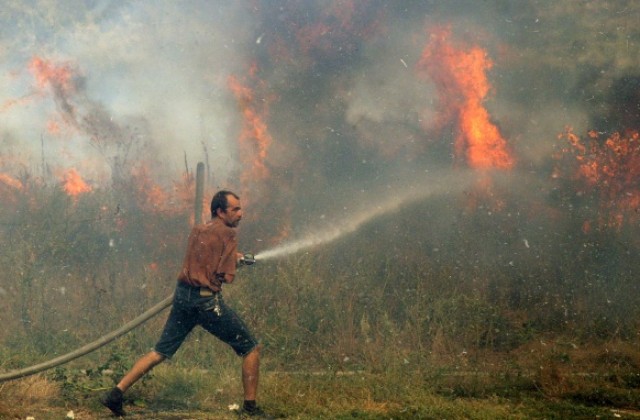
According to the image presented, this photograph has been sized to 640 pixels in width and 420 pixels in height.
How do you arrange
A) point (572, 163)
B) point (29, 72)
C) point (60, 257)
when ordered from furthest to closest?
point (29, 72)
point (572, 163)
point (60, 257)

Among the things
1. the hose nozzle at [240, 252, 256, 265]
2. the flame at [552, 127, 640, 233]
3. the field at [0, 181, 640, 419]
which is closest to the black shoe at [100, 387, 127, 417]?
the field at [0, 181, 640, 419]

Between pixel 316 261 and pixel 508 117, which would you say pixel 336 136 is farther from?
pixel 316 261

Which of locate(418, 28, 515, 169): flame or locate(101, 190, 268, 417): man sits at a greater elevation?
locate(418, 28, 515, 169): flame

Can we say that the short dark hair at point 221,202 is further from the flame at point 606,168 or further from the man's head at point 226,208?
the flame at point 606,168

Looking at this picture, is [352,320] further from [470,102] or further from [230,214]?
[470,102]

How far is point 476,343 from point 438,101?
7857 mm

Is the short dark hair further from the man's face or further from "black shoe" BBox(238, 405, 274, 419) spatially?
"black shoe" BBox(238, 405, 274, 419)

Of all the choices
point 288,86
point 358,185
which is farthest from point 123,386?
point 288,86

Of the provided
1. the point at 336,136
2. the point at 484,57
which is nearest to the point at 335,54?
the point at 336,136

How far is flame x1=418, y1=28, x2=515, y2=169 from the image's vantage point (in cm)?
1485

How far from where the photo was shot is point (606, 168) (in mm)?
14008

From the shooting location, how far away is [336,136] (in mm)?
16062

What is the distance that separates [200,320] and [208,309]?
17 cm

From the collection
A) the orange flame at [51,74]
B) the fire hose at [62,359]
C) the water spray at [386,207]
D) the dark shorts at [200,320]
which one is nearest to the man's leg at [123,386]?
the dark shorts at [200,320]
